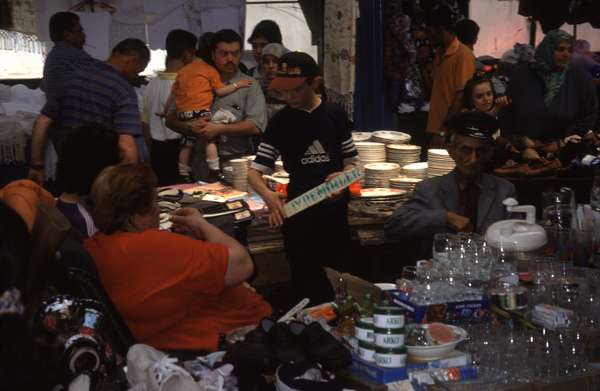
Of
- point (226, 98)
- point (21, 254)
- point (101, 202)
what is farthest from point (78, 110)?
point (21, 254)

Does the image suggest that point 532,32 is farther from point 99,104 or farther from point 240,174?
point 99,104

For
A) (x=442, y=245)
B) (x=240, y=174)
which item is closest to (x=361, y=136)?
(x=240, y=174)

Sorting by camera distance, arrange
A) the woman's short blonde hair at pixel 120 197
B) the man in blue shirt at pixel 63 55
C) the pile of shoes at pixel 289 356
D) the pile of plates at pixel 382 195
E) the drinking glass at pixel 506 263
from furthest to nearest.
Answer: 1. the pile of plates at pixel 382 195
2. the man in blue shirt at pixel 63 55
3. the drinking glass at pixel 506 263
4. the woman's short blonde hair at pixel 120 197
5. the pile of shoes at pixel 289 356

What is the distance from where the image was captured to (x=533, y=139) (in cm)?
642

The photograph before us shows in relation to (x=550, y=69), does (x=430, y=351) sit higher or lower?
lower

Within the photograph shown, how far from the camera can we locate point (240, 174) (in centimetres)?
552

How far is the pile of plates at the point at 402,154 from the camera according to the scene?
19.1ft

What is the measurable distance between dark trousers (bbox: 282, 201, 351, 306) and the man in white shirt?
2365mm

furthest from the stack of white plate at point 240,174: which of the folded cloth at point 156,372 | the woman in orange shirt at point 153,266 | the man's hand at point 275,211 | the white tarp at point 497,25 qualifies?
the white tarp at point 497,25

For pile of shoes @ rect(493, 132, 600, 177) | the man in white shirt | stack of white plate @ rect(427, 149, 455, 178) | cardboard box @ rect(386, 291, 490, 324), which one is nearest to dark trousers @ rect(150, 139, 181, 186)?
the man in white shirt

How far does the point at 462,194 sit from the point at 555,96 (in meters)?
2.76

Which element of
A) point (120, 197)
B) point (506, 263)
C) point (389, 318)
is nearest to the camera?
point (389, 318)

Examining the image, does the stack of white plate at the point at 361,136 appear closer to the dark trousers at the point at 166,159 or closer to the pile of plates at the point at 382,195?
the pile of plates at the point at 382,195

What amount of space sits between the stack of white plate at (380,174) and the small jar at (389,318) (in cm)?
311
